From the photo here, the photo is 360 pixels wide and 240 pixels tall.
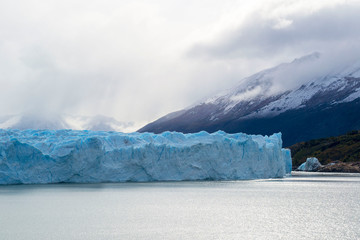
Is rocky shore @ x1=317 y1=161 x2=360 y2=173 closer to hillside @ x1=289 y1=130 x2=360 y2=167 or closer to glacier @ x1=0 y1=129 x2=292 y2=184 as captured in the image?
hillside @ x1=289 y1=130 x2=360 y2=167

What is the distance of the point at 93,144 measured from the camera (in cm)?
3419

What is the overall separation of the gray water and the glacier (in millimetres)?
2484

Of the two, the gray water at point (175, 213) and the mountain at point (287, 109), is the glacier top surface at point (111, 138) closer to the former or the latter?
the gray water at point (175, 213)

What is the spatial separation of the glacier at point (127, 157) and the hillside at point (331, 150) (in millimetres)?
41276

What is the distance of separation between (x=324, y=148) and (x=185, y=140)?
2256 inches

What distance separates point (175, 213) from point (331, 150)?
6890 cm

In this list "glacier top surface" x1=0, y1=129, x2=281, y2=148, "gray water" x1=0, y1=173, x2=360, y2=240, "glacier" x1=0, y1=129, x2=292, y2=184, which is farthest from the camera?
"glacier top surface" x1=0, y1=129, x2=281, y2=148

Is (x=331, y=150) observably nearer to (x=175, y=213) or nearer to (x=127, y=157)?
(x=127, y=157)

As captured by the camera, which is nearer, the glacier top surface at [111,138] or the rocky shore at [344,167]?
the glacier top surface at [111,138]

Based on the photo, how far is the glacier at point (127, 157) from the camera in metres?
33.4

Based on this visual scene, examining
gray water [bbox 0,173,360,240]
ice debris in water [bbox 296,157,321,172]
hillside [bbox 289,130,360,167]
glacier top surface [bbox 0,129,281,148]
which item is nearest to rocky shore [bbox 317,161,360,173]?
ice debris in water [bbox 296,157,321,172]

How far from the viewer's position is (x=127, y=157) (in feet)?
116

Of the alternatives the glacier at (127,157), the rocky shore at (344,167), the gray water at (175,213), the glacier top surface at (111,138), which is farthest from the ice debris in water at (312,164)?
the gray water at (175,213)

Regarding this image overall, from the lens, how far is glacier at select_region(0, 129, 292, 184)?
110ft
